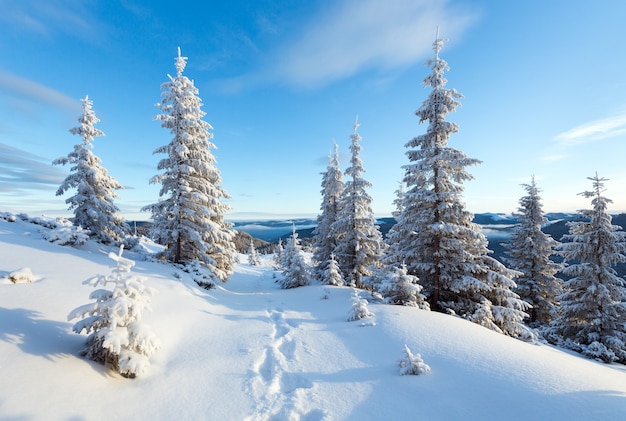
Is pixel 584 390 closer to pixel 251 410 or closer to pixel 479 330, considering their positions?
pixel 479 330

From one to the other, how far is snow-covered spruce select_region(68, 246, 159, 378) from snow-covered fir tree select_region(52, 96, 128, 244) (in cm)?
1526

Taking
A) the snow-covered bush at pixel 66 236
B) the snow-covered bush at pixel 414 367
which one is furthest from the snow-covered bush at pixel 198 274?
the snow-covered bush at pixel 414 367

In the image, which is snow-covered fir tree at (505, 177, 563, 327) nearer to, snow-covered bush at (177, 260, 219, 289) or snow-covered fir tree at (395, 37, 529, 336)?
snow-covered fir tree at (395, 37, 529, 336)

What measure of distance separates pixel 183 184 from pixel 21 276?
383 inches

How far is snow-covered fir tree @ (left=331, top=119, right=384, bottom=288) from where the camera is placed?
20859 mm

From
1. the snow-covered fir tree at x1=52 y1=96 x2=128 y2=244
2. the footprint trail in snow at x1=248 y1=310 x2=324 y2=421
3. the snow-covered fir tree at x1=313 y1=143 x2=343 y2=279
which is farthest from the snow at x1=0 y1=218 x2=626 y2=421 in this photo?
the snow-covered fir tree at x1=313 y1=143 x2=343 y2=279

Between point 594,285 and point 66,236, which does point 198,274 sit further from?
point 594,285

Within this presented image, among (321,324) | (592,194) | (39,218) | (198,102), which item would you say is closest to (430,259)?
(321,324)

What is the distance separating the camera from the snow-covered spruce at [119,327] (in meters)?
5.21

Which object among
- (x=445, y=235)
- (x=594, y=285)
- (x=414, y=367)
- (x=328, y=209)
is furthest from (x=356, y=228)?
(x=414, y=367)

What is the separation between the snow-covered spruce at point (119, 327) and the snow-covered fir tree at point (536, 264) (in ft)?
77.3

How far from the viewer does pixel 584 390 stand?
4.88 metres

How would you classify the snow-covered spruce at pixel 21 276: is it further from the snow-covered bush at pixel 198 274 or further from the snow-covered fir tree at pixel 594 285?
the snow-covered fir tree at pixel 594 285

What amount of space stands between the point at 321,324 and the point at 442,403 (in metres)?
5.29
